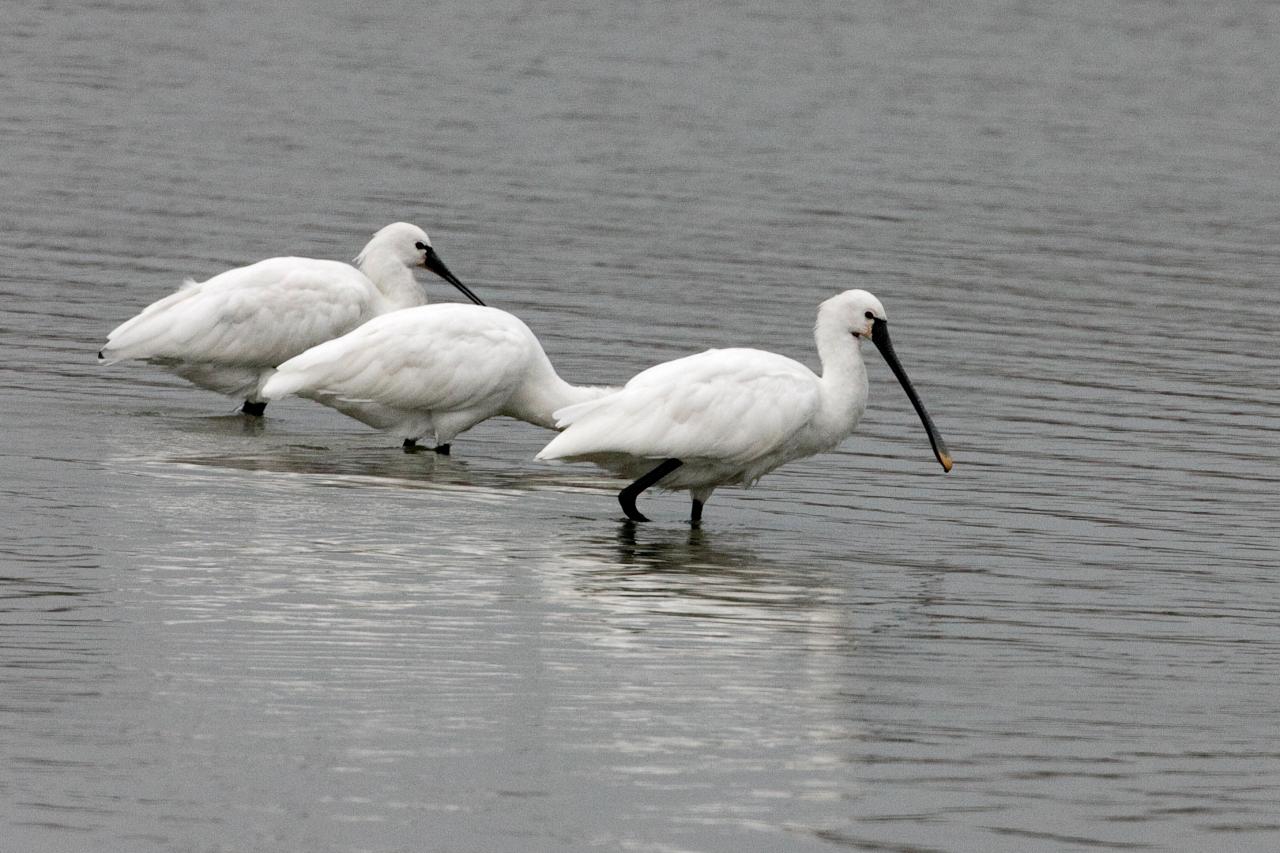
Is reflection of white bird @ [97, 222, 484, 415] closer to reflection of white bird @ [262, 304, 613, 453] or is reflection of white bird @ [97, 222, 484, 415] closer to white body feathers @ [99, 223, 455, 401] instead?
white body feathers @ [99, 223, 455, 401]

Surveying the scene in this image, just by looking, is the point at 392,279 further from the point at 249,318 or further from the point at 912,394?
the point at 912,394

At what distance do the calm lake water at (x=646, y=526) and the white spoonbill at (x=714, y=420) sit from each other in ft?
1.03

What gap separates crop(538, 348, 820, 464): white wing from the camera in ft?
40.1

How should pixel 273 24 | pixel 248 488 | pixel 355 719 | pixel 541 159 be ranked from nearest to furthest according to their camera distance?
pixel 355 719, pixel 248 488, pixel 541 159, pixel 273 24

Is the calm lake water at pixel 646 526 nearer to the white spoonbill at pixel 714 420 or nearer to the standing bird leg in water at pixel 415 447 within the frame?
the standing bird leg in water at pixel 415 447

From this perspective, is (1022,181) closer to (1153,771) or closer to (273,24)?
(273,24)

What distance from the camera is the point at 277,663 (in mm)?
8852

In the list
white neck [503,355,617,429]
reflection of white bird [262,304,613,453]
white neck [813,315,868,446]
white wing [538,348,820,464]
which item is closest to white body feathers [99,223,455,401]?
reflection of white bird [262,304,613,453]

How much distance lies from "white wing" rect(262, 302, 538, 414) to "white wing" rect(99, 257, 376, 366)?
976 millimetres

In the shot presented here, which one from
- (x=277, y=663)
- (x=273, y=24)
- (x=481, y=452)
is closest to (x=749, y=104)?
(x=273, y=24)

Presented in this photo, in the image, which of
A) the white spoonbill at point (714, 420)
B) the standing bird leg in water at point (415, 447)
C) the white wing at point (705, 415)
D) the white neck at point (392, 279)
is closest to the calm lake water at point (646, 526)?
the standing bird leg in water at point (415, 447)

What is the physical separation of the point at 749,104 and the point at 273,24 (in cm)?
890

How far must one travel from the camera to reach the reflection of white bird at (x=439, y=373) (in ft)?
45.6

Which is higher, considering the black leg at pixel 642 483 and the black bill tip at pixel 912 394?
the black bill tip at pixel 912 394
